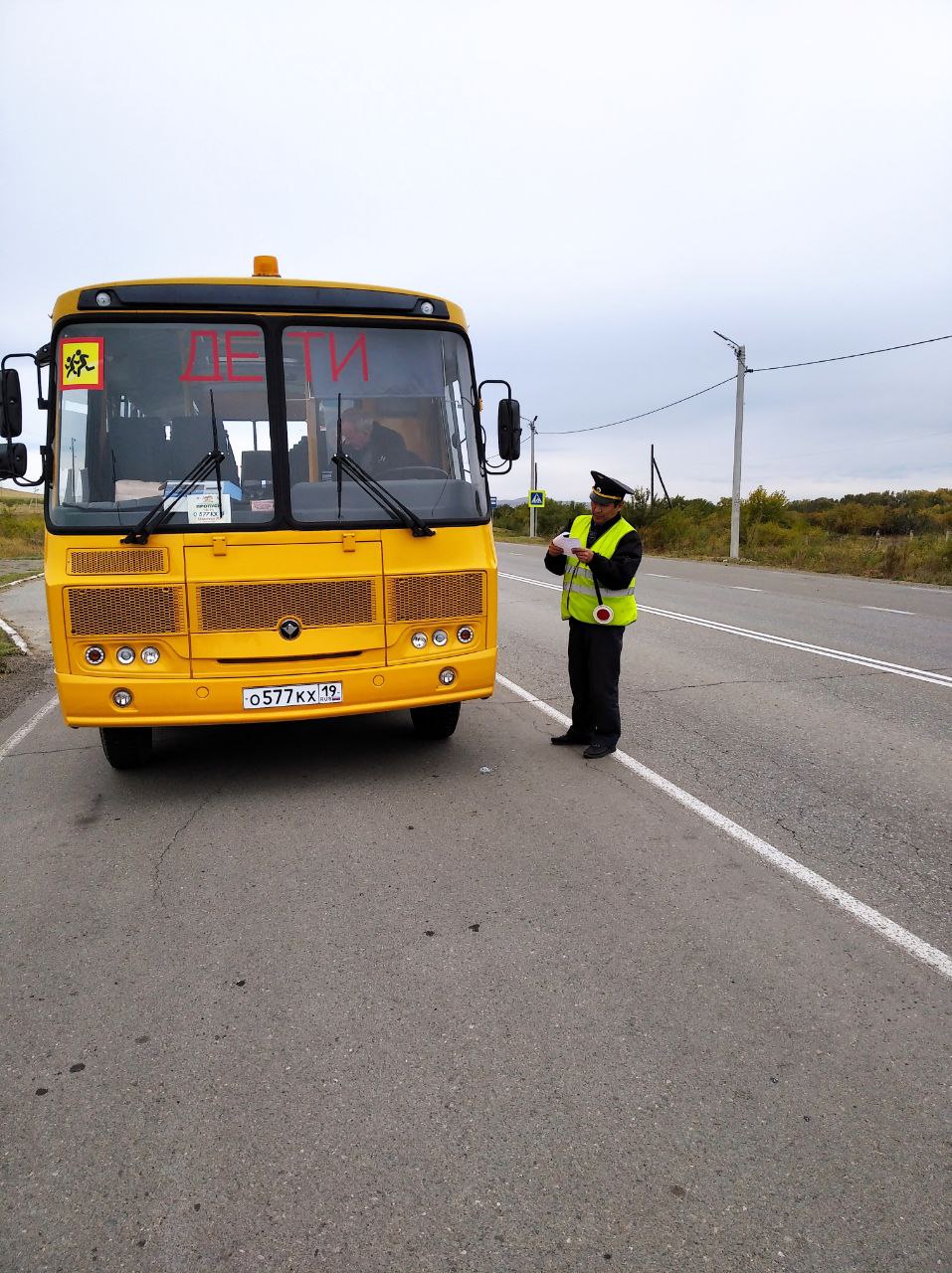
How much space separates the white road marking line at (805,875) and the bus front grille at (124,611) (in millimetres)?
2891

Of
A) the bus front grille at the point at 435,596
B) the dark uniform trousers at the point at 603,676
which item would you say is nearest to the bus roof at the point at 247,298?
the bus front grille at the point at 435,596

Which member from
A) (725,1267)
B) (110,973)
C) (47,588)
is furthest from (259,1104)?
(47,588)

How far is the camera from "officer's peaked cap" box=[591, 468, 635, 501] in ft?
19.5

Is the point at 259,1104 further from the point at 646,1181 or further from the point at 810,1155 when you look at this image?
the point at 810,1155

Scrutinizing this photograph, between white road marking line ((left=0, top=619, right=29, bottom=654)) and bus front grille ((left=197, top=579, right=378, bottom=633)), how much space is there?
24.1 feet

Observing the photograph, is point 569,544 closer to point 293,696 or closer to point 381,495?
point 381,495

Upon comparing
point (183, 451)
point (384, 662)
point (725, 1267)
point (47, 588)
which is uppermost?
point (183, 451)

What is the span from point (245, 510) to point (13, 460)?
1.30 m

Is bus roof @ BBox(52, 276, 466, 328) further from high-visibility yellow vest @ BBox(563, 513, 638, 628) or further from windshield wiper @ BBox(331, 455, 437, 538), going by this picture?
Answer: high-visibility yellow vest @ BBox(563, 513, 638, 628)

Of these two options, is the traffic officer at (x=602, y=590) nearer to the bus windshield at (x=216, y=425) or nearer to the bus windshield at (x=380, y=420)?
the bus windshield at (x=380, y=420)

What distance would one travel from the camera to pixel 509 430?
243 inches

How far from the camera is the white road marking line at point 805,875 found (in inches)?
132

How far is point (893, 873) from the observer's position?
13.3 feet

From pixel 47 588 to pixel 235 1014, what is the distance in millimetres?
2937
